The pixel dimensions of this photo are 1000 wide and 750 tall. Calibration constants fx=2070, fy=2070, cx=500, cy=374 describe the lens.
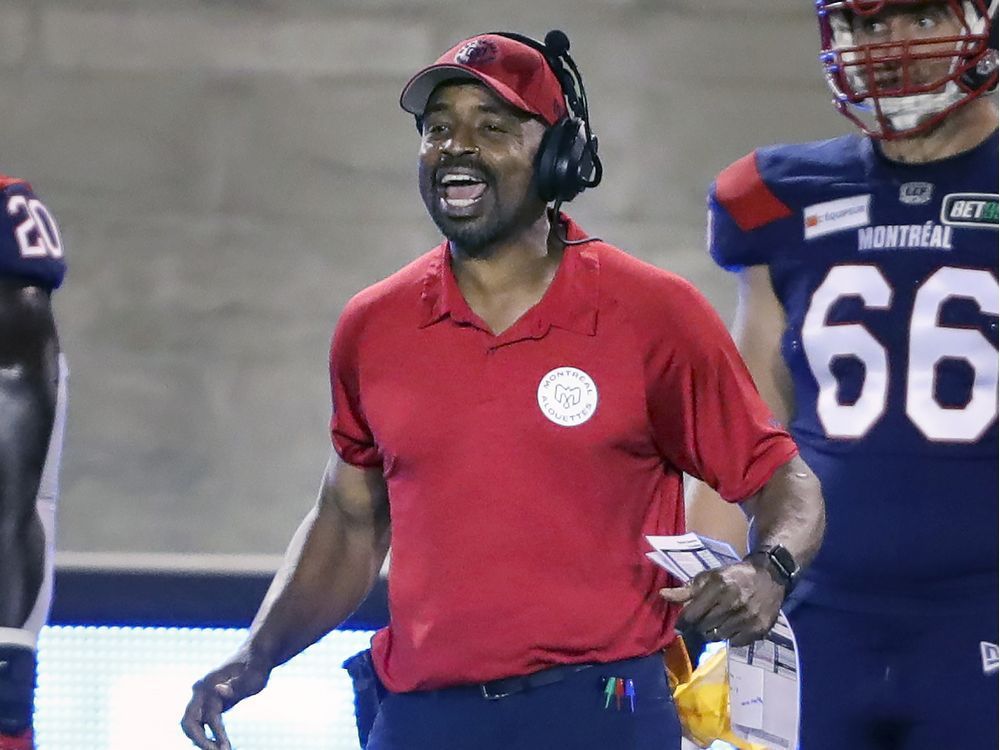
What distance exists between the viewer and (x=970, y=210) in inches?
95.1

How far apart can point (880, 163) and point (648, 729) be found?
80 centimetres

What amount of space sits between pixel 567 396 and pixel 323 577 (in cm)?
43

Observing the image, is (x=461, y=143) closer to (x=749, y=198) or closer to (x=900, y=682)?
(x=749, y=198)

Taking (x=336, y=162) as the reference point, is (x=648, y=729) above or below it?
below

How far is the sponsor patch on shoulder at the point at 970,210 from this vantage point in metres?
2.41

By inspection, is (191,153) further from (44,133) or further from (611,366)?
(611,366)

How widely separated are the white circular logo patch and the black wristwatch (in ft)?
0.73

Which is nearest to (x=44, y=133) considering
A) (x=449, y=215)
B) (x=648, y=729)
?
(x=449, y=215)

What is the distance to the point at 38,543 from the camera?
279 centimetres

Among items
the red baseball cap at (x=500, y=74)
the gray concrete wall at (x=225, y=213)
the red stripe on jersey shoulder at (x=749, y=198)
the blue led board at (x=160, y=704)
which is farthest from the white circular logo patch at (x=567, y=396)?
the gray concrete wall at (x=225, y=213)

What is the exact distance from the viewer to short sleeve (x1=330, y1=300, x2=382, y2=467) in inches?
89.0

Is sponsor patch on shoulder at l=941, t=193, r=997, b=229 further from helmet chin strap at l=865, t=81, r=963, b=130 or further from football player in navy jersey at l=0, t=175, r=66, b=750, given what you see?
football player in navy jersey at l=0, t=175, r=66, b=750

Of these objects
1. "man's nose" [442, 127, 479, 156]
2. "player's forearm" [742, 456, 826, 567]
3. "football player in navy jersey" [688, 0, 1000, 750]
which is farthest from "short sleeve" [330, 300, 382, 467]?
"football player in navy jersey" [688, 0, 1000, 750]

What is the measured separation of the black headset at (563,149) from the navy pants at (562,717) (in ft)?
1.69
